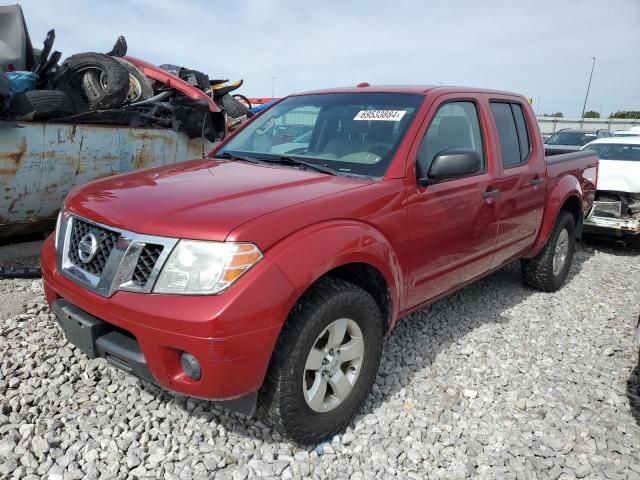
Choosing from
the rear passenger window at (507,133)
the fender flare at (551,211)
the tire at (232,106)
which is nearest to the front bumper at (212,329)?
the rear passenger window at (507,133)

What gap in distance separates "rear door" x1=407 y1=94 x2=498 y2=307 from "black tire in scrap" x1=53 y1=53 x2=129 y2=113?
3412mm

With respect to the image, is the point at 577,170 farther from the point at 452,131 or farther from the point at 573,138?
the point at 573,138

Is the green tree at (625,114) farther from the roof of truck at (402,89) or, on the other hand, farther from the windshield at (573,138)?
the roof of truck at (402,89)

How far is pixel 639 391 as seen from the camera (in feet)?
10.2

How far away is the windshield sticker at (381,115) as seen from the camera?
2974mm

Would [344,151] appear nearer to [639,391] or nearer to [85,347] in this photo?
[85,347]

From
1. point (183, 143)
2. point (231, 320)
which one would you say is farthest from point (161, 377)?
point (183, 143)

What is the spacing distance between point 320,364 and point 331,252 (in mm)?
536

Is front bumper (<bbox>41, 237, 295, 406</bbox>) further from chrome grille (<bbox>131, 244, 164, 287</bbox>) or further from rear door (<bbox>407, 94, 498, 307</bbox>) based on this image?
rear door (<bbox>407, 94, 498, 307</bbox>)

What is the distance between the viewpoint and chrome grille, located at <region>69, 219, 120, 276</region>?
86.6 inches

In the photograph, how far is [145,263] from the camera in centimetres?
206

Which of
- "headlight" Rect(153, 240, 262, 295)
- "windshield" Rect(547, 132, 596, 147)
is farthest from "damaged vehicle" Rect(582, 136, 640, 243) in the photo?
"windshield" Rect(547, 132, 596, 147)

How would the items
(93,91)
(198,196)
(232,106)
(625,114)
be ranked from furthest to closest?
(625,114) < (232,106) < (93,91) < (198,196)

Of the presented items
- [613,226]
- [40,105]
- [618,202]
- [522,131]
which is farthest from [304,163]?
[618,202]
